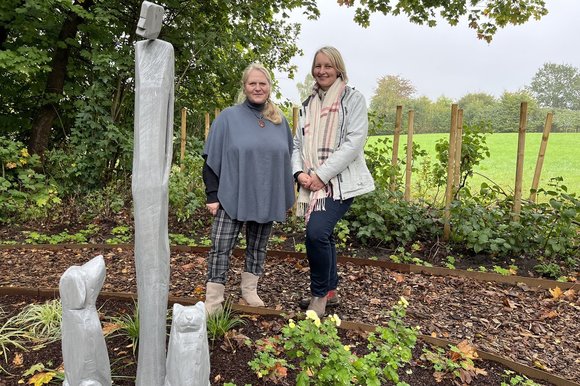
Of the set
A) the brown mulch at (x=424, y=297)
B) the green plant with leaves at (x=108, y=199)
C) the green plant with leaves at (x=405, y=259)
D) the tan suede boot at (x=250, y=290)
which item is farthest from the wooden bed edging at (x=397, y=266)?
the tan suede boot at (x=250, y=290)

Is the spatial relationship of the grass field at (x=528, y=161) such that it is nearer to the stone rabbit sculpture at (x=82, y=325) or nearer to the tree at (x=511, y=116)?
the tree at (x=511, y=116)

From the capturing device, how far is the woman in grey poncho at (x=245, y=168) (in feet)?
10.0

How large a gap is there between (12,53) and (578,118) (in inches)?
916

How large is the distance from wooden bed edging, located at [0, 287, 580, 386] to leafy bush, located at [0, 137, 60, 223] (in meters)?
2.79

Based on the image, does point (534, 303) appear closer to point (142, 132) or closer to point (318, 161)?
point (318, 161)

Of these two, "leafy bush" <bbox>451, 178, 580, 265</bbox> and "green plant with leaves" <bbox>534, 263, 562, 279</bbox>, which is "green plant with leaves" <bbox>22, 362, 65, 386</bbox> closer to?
"leafy bush" <bbox>451, 178, 580, 265</bbox>

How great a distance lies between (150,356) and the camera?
220 cm

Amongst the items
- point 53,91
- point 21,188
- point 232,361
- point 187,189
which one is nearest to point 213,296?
point 232,361

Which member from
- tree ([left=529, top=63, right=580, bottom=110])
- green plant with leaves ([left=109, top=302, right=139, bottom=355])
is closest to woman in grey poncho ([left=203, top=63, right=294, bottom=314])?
green plant with leaves ([left=109, top=302, right=139, bottom=355])

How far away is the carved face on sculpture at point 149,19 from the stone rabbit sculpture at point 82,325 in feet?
3.35

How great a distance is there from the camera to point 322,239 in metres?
3.20

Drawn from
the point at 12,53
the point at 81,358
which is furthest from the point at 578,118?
the point at 81,358

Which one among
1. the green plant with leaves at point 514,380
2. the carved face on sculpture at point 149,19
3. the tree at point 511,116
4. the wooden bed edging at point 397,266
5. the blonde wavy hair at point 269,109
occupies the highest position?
the tree at point 511,116

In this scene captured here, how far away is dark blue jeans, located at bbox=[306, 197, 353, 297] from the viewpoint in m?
3.18
